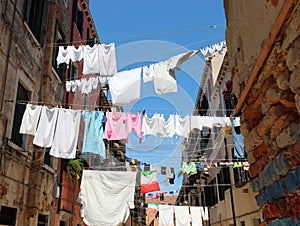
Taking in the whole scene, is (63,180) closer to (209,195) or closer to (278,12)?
(278,12)

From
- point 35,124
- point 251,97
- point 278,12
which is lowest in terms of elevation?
point 251,97

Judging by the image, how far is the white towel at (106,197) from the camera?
11695 millimetres

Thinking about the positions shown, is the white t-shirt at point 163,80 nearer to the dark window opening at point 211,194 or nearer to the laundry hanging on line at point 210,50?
the laundry hanging on line at point 210,50

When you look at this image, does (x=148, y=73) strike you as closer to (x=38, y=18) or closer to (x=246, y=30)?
(x=38, y=18)

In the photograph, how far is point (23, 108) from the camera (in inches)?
360

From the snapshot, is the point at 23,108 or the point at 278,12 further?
the point at 23,108

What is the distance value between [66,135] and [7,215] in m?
2.67

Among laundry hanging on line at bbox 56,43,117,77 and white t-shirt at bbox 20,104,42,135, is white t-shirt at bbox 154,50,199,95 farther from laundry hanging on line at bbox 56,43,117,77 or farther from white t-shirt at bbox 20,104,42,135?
white t-shirt at bbox 20,104,42,135

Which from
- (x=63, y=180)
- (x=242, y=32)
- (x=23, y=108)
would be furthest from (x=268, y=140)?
(x=63, y=180)

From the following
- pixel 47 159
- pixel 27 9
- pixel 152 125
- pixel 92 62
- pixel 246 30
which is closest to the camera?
pixel 246 30

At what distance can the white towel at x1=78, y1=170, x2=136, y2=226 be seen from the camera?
1170 cm

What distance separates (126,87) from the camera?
947 centimetres

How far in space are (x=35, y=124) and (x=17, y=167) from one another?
4.19 ft

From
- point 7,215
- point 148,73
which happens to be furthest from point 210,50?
point 7,215
